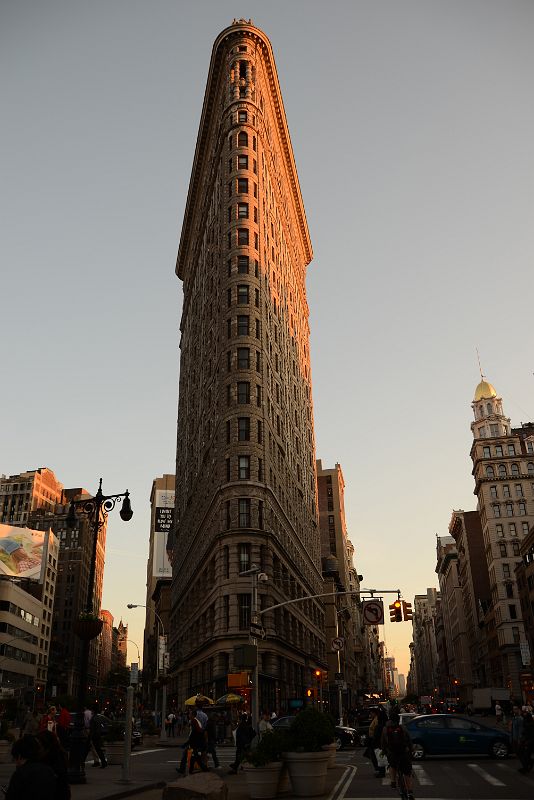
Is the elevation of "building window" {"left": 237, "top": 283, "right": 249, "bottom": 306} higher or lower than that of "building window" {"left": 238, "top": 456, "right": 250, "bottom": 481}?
higher

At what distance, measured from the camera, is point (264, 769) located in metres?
15.9

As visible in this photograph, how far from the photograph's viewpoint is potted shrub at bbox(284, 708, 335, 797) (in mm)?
16531

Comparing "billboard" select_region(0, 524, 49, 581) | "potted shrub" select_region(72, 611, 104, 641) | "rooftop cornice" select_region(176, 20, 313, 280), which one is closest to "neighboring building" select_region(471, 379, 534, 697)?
"rooftop cornice" select_region(176, 20, 313, 280)

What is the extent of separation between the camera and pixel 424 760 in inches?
1020

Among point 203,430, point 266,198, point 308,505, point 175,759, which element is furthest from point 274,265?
point 175,759

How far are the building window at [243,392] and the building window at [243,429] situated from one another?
1.67 meters

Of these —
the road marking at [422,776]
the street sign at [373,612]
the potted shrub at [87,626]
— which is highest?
the street sign at [373,612]

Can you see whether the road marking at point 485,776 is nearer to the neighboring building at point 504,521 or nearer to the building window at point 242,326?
the building window at point 242,326

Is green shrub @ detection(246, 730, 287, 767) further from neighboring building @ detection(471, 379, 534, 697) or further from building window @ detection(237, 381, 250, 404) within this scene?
neighboring building @ detection(471, 379, 534, 697)

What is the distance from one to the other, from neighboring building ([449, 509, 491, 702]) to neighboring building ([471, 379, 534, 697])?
9.47 meters

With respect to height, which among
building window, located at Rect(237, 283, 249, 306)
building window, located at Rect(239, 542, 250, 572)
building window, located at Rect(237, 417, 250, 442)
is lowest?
building window, located at Rect(239, 542, 250, 572)

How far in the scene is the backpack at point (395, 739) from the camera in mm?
15382

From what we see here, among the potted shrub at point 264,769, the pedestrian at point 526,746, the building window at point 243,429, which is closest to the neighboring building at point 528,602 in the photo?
the building window at point 243,429

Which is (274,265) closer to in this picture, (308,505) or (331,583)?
(308,505)
